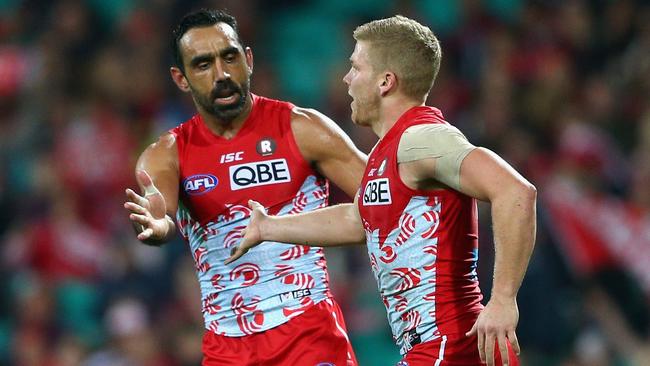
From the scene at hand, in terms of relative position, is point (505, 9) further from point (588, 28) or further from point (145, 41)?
point (145, 41)

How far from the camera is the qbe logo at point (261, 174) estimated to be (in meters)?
5.18

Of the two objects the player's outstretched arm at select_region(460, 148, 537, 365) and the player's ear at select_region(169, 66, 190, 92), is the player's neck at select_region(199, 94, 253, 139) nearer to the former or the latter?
the player's ear at select_region(169, 66, 190, 92)

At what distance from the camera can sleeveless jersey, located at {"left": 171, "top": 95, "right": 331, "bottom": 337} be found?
512 cm

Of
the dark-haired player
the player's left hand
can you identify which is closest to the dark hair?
the dark-haired player

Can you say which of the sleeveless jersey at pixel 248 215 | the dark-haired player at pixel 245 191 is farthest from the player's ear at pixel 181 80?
the sleeveless jersey at pixel 248 215

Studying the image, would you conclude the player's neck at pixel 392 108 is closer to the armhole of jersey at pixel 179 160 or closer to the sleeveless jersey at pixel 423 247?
the sleeveless jersey at pixel 423 247

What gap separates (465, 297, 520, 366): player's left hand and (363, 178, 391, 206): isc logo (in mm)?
599

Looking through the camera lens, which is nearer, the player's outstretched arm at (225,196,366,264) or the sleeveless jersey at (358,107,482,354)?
the sleeveless jersey at (358,107,482,354)

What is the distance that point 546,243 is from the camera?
8078mm

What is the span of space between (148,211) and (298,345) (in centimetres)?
91

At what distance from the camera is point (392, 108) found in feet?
14.4

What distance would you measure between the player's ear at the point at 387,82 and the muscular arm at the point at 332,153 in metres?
0.84

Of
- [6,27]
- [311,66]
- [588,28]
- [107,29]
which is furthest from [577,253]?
[6,27]

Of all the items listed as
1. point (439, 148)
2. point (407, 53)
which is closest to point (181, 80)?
point (407, 53)
